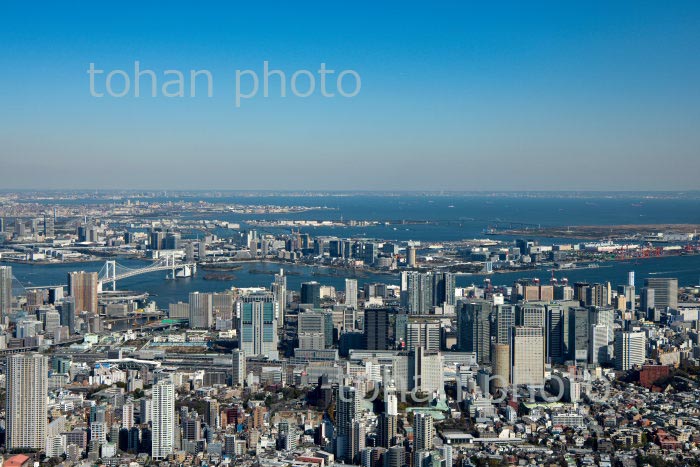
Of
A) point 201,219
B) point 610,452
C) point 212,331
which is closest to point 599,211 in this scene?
point 201,219

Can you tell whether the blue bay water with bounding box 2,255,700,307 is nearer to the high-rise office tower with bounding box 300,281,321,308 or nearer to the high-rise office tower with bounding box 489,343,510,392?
the high-rise office tower with bounding box 300,281,321,308

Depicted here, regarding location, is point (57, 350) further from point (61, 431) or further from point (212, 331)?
point (61, 431)

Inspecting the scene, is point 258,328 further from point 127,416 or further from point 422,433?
point 422,433

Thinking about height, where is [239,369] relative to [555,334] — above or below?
below

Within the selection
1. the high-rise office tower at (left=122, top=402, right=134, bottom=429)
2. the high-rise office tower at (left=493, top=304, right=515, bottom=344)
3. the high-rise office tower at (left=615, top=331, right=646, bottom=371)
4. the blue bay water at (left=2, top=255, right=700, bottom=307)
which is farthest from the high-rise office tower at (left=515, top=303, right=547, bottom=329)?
the blue bay water at (left=2, top=255, right=700, bottom=307)

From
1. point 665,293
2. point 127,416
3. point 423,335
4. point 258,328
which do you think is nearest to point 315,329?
point 258,328

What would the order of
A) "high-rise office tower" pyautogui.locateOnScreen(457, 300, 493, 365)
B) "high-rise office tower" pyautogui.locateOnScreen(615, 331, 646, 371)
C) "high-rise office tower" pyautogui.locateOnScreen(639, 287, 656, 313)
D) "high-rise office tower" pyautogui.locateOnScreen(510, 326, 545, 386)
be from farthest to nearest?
"high-rise office tower" pyautogui.locateOnScreen(639, 287, 656, 313) < "high-rise office tower" pyautogui.locateOnScreen(457, 300, 493, 365) < "high-rise office tower" pyautogui.locateOnScreen(615, 331, 646, 371) < "high-rise office tower" pyautogui.locateOnScreen(510, 326, 545, 386)
